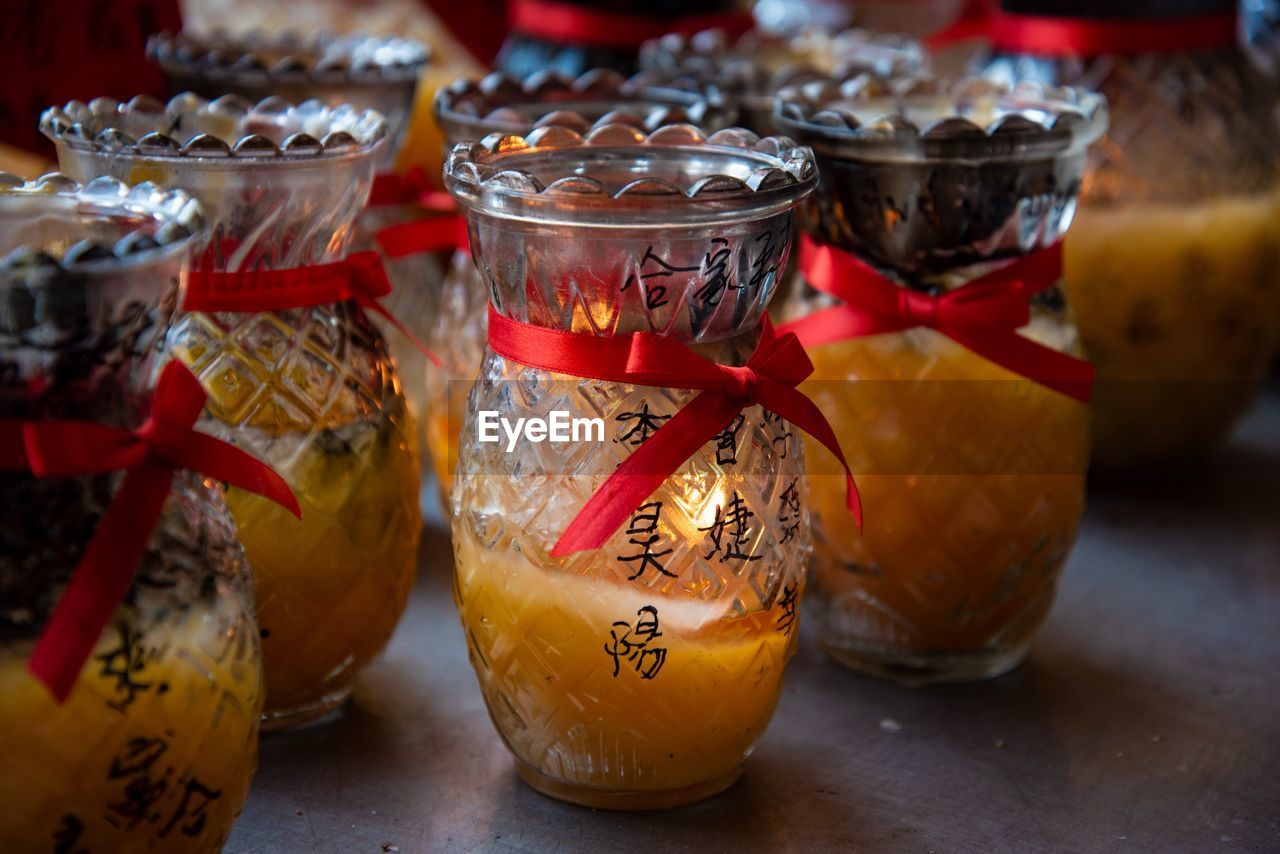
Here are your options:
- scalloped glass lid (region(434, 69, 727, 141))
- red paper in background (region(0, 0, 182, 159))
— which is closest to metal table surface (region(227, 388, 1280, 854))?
scalloped glass lid (region(434, 69, 727, 141))

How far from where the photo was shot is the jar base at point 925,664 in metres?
0.90

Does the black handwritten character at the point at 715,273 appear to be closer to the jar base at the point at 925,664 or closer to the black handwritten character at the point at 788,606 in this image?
the black handwritten character at the point at 788,606

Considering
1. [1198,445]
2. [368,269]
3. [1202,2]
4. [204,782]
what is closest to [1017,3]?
[1202,2]

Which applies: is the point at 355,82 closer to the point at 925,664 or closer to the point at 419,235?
the point at 419,235

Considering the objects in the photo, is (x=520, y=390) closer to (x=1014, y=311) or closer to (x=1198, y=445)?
(x=1014, y=311)

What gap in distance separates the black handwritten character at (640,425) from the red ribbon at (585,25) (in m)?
0.73

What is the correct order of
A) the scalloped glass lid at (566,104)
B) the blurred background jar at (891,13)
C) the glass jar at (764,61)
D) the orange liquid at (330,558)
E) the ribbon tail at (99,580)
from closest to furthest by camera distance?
the ribbon tail at (99,580), the orange liquid at (330,558), the scalloped glass lid at (566,104), the glass jar at (764,61), the blurred background jar at (891,13)

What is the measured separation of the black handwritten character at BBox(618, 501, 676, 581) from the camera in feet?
2.21

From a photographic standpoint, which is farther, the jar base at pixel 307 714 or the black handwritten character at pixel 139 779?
the jar base at pixel 307 714

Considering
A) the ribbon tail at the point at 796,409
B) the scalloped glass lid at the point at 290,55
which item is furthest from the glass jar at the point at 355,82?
the ribbon tail at the point at 796,409

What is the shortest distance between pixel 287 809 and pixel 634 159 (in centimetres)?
39

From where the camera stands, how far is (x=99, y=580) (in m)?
0.55

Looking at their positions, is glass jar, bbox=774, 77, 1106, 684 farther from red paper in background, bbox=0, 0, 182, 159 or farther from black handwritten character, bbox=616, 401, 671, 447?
red paper in background, bbox=0, 0, 182, 159

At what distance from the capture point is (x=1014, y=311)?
82 centimetres
